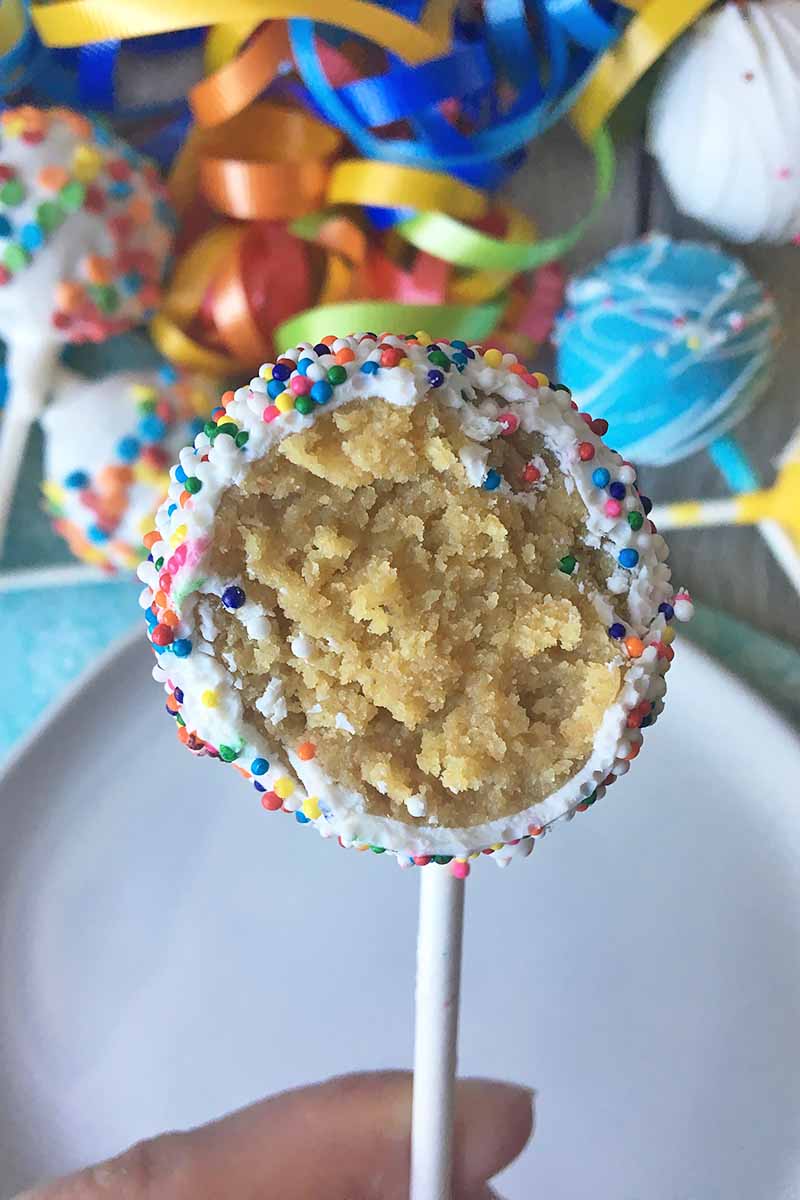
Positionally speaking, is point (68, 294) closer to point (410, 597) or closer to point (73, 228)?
point (73, 228)

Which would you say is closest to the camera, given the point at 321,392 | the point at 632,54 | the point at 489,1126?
the point at 321,392

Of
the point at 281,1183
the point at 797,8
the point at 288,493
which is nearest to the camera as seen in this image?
the point at 288,493

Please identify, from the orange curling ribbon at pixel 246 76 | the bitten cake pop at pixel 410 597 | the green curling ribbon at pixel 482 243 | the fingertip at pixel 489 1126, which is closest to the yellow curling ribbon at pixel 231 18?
the orange curling ribbon at pixel 246 76

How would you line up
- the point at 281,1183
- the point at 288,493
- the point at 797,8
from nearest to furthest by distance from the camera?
the point at 288,493 < the point at 281,1183 < the point at 797,8

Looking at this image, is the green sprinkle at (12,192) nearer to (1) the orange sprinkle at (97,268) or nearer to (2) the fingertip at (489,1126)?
(1) the orange sprinkle at (97,268)

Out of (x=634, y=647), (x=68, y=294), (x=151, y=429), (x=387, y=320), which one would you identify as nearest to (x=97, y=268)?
(x=68, y=294)

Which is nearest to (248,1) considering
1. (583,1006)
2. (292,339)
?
(292,339)

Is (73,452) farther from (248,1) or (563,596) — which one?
(563,596)

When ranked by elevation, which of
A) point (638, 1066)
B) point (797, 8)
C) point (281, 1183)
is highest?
point (797, 8)
